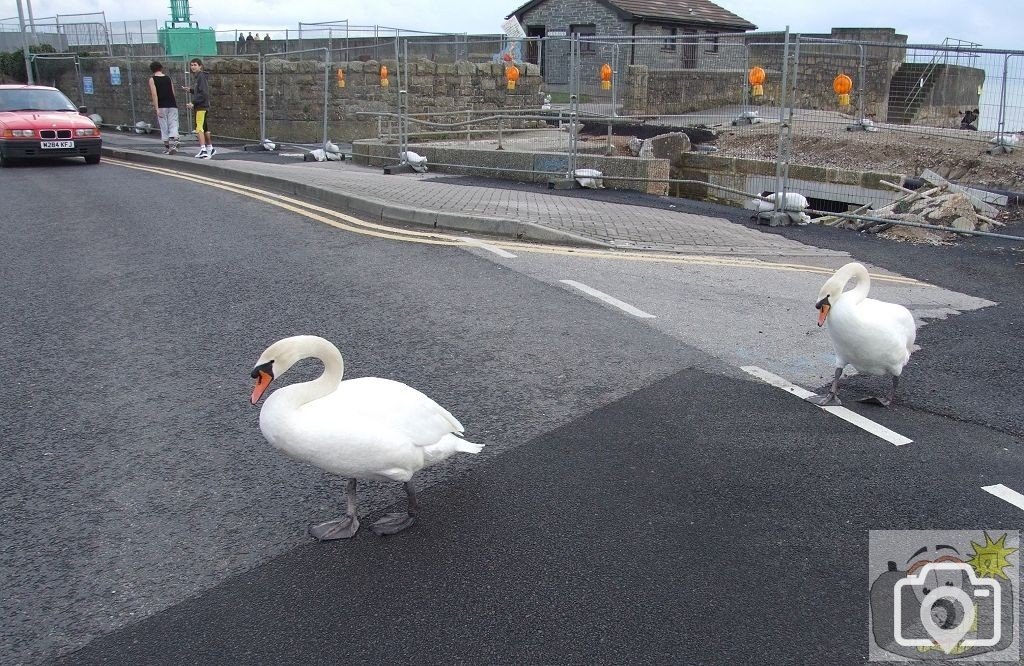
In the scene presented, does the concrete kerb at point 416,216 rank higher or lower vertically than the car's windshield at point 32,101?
lower

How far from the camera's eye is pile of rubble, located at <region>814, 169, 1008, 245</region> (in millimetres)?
11086

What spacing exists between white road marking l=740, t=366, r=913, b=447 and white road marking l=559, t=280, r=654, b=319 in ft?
4.43

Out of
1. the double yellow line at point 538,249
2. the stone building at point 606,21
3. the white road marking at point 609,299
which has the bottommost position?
the white road marking at point 609,299

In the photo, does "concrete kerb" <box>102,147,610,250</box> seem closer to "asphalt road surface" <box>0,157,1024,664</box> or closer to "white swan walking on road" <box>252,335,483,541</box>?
"asphalt road surface" <box>0,157,1024,664</box>

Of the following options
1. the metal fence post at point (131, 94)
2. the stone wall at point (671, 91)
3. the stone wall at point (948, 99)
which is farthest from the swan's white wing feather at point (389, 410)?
the metal fence post at point (131, 94)

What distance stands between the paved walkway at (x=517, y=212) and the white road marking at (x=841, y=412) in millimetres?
4090

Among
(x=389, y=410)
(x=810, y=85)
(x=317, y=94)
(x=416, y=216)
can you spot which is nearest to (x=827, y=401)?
(x=389, y=410)

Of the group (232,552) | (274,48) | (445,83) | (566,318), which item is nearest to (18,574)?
(232,552)

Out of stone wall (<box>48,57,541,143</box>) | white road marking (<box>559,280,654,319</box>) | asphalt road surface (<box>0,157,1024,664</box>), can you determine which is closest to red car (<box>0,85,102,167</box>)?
stone wall (<box>48,57,541,143</box>)

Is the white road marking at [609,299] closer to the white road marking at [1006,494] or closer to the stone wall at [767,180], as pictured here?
the white road marking at [1006,494]

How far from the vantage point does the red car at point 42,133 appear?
1664 centimetres

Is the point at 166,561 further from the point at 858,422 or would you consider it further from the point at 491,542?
the point at 858,422

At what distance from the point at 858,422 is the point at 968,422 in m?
0.67

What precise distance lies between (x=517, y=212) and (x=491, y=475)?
7.26 metres
